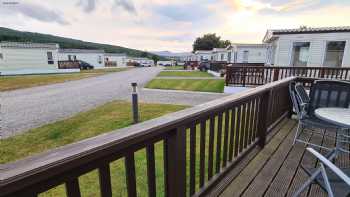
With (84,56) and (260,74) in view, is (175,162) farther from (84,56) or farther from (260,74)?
(84,56)

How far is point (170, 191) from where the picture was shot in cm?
140

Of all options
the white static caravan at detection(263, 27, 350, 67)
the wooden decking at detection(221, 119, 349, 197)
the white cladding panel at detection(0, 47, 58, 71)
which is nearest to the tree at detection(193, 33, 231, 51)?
the white cladding panel at detection(0, 47, 58, 71)

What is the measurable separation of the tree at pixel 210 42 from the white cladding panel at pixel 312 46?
40.7 meters

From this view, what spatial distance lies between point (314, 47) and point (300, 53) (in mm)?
802

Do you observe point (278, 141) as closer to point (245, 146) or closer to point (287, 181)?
point (245, 146)

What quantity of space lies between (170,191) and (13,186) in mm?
1014

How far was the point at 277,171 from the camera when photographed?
89.0 inches

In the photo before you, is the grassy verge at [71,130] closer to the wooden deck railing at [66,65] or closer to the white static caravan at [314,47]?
the white static caravan at [314,47]

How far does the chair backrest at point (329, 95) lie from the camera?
3062 mm

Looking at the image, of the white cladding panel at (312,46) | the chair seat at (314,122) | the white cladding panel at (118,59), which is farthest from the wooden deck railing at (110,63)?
the chair seat at (314,122)

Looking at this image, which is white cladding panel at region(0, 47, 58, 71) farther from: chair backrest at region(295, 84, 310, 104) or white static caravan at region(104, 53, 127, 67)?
chair backrest at region(295, 84, 310, 104)

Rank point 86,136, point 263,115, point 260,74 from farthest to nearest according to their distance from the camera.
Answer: point 260,74 < point 86,136 < point 263,115

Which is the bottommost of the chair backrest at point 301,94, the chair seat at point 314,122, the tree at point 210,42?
the chair seat at point 314,122

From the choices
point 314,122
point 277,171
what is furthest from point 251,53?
point 277,171
